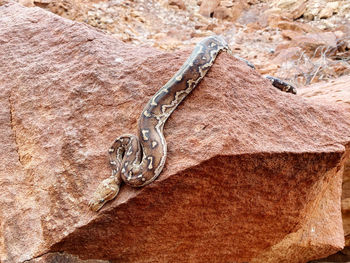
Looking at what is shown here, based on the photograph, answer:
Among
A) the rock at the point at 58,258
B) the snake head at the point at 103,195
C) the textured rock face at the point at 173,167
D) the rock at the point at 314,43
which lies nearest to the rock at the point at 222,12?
the rock at the point at 314,43

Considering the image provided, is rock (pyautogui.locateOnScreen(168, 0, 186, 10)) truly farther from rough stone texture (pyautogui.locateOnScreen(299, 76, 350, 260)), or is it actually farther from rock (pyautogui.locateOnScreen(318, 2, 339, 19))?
rough stone texture (pyautogui.locateOnScreen(299, 76, 350, 260))

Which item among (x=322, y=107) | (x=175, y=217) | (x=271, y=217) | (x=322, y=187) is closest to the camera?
(x=175, y=217)

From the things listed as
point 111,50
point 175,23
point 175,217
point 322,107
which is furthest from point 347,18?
point 175,217

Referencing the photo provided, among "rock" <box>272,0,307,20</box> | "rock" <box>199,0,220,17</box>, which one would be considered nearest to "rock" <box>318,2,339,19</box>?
"rock" <box>272,0,307,20</box>

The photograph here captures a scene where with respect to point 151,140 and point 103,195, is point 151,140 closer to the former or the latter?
point 151,140

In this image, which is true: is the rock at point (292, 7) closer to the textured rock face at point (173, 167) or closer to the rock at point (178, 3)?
the rock at point (178, 3)

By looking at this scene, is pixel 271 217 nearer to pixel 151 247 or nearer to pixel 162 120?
pixel 151 247

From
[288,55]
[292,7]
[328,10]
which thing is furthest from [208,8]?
[288,55]

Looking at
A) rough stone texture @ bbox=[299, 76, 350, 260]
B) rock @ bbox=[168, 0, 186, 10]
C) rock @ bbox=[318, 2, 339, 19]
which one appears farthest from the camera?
rock @ bbox=[168, 0, 186, 10]
